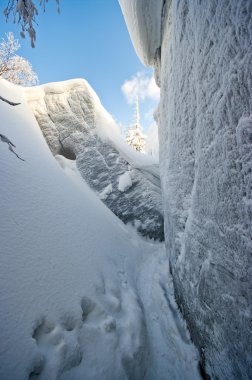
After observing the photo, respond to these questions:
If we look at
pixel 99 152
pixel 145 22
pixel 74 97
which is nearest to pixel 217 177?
pixel 145 22

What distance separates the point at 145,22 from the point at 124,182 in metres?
4.45

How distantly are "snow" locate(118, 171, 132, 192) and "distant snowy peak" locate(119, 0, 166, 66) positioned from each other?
3734 mm

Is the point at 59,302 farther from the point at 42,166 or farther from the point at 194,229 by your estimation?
the point at 42,166

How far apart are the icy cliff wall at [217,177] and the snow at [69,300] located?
699 mm

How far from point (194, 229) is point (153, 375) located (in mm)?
1803

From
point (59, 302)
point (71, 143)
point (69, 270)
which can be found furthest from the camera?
point (71, 143)

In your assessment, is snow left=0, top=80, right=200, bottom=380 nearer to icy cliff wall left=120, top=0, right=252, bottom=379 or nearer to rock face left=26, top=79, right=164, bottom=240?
icy cliff wall left=120, top=0, right=252, bottom=379

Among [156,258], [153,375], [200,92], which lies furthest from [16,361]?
[156,258]

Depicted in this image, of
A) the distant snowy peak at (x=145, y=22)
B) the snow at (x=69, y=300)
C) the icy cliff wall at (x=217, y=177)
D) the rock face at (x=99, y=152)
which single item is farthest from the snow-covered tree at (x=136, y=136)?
the icy cliff wall at (x=217, y=177)

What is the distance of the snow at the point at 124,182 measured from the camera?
294 inches

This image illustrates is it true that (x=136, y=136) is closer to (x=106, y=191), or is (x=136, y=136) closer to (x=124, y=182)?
(x=124, y=182)

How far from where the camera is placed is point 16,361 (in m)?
1.78

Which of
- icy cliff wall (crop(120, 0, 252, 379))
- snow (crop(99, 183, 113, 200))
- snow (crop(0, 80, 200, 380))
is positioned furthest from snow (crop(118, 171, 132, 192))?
icy cliff wall (crop(120, 0, 252, 379))

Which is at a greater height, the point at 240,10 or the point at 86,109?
the point at 86,109
